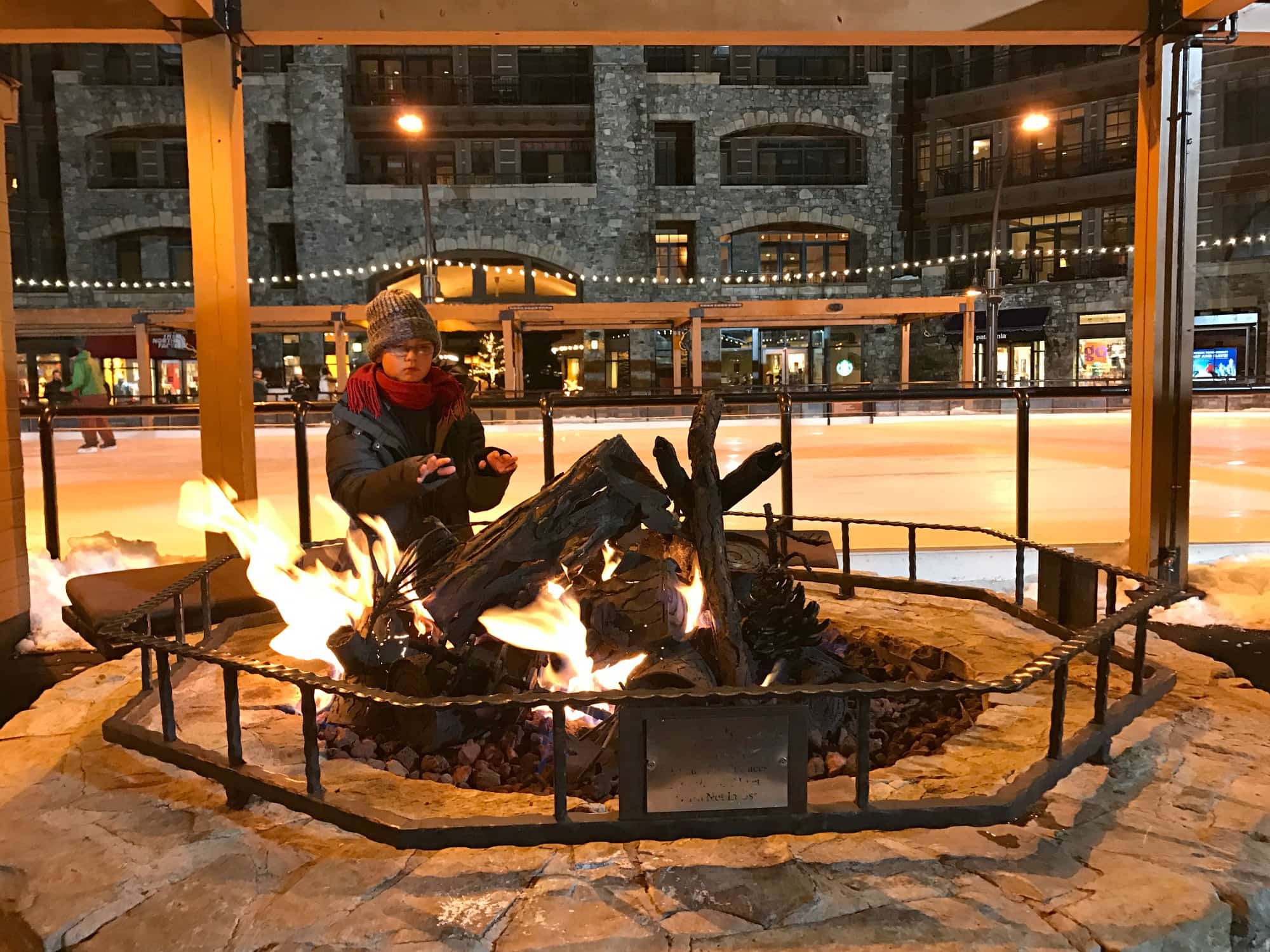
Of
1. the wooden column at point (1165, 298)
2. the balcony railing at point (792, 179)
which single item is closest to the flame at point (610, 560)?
the wooden column at point (1165, 298)

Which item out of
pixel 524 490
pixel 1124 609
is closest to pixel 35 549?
pixel 524 490

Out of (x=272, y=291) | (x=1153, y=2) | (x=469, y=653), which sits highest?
(x=272, y=291)

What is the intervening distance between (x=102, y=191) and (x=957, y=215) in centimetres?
3201

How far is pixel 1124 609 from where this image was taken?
101 inches

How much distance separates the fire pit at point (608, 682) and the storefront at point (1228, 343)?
111 ft

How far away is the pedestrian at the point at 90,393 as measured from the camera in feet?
51.5

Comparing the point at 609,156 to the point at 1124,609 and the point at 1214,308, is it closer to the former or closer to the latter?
the point at 1214,308

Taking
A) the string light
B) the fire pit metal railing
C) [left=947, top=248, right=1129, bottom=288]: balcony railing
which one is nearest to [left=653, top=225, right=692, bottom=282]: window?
the string light

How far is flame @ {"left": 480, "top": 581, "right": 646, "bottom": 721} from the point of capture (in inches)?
117

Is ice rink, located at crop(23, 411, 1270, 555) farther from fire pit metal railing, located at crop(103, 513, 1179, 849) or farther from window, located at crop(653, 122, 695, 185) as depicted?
window, located at crop(653, 122, 695, 185)

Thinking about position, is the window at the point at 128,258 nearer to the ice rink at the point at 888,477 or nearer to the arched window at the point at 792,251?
the ice rink at the point at 888,477

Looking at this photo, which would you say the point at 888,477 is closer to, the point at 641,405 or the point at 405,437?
the point at 641,405

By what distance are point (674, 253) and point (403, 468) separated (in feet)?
110

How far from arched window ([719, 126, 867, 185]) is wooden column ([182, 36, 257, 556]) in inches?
1298
